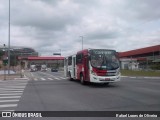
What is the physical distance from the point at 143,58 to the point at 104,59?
91.1m

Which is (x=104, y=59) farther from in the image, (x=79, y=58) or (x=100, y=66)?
(x=79, y=58)

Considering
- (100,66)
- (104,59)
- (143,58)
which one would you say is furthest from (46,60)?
(100,66)

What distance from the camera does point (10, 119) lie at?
9172 millimetres

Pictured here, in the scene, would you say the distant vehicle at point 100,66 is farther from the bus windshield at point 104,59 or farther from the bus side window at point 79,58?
the bus side window at point 79,58

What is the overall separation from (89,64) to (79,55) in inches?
139

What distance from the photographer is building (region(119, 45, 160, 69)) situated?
8256 centimetres

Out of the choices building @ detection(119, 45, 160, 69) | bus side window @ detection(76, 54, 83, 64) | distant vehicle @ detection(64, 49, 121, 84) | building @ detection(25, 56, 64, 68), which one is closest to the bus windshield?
distant vehicle @ detection(64, 49, 121, 84)

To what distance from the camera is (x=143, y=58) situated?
109750 mm

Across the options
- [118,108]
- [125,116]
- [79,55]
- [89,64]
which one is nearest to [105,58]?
[89,64]

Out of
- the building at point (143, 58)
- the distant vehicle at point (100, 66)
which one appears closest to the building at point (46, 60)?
the building at point (143, 58)

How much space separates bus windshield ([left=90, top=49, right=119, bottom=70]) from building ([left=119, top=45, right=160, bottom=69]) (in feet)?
188

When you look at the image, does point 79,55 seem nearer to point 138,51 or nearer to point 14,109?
point 14,109

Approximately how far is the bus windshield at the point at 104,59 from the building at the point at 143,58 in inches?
2258

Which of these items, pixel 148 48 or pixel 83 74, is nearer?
pixel 83 74
